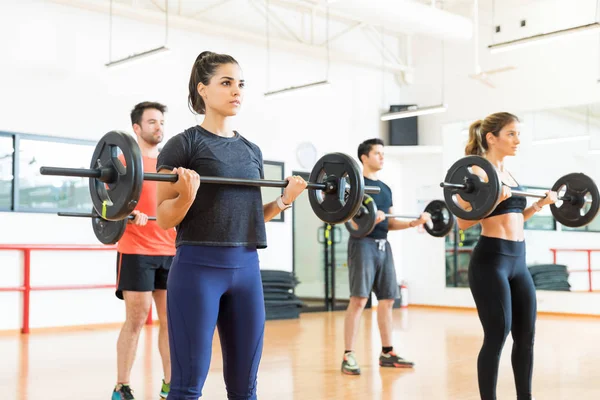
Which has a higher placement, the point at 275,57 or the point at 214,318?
the point at 275,57

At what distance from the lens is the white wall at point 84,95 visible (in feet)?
21.2

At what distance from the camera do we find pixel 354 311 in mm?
4242

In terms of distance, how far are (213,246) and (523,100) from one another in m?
7.61

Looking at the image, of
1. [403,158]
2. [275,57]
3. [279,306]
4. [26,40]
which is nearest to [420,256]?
[403,158]

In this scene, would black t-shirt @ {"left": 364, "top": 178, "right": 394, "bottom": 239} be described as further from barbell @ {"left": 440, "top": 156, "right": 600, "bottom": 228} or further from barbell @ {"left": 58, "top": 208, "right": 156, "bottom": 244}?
barbell @ {"left": 58, "top": 208, "right": 156, "bottom": 244}

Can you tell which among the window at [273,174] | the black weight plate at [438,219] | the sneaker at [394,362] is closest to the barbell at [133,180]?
the sneaker at [394,362]

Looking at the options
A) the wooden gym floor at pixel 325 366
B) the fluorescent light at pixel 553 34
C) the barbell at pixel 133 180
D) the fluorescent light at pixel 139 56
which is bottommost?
the wooden gym floor at pixel 325 366

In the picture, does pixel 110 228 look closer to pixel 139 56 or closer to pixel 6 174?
pixel 139 56

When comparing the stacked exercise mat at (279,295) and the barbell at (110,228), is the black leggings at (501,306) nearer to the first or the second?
the barbell at (110,228)

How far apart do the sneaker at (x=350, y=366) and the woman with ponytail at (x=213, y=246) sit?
2169 millimetres

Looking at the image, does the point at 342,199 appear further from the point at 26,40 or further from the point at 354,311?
the point at 26,40

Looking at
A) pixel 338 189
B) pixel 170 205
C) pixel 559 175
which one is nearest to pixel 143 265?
pixel 338 189

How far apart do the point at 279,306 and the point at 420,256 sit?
109 inches

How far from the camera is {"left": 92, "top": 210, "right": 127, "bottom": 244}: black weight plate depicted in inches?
116
